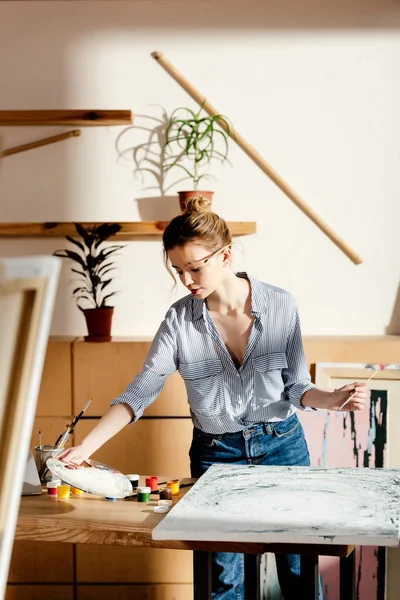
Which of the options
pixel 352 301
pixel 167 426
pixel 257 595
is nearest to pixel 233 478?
pixel 257 595

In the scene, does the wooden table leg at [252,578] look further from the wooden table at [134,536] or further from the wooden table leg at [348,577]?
the wooden table leg at [348,577]

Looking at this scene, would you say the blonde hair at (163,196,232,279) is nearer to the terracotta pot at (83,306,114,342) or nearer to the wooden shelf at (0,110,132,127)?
the terracotta pot at (83,306,114,342)

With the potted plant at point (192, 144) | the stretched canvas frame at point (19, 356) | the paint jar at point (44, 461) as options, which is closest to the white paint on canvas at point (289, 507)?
the paint jar at point (44, 461)

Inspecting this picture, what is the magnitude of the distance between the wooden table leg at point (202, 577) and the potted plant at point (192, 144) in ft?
6.98

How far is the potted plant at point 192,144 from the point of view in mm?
3795

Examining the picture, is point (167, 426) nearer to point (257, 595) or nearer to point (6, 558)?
point (257, 595)

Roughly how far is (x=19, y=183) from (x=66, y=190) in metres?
0.22

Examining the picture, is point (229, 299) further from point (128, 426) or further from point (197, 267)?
point (128, 426)

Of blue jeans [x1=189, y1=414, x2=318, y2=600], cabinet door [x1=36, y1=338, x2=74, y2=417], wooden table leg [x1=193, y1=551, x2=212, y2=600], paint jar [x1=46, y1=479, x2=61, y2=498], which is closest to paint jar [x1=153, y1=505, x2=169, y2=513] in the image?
wooden table leg [x1=193, y1=551, x2=212, y2=600]

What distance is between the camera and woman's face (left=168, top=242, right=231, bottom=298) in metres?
2.61

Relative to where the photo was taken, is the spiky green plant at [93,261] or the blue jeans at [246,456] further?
the spiky green plant at [93,261]

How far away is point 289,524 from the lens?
1900 mm

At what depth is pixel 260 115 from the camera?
384 centimetres

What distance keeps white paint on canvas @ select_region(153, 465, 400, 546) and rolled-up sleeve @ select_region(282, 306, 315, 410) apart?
337 millimetres
